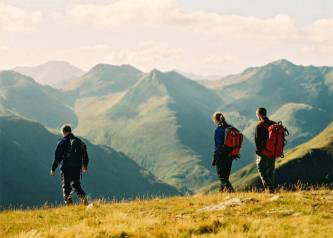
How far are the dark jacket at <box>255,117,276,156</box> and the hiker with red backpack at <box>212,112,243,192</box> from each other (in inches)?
41.2

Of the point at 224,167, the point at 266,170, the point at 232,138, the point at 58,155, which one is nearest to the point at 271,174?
the point at 266,170

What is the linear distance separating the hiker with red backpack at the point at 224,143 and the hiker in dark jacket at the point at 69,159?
4.99 meters

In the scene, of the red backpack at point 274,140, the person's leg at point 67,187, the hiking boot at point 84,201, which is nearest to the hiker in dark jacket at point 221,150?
the red backpack at point 274,140

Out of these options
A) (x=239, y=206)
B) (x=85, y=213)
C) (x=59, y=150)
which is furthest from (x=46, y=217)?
(x=239, y=206)

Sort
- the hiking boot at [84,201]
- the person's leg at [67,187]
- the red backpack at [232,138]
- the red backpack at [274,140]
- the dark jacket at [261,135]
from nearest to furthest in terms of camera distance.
Answer: the red backpack at [274,140] → the dark jacket at [261,135] → the hiking boot at [84,201] → the red backpack at [232,138] → the person's leg at [67,187]

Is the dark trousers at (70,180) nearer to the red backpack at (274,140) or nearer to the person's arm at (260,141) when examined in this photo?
the person's arm at (260,141)

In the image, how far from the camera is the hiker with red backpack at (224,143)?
60.3ft

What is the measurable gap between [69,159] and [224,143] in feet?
19.4

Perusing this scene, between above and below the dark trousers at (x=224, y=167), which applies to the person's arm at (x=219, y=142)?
above

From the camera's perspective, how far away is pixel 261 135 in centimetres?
1745

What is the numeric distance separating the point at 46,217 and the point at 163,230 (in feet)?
21.2

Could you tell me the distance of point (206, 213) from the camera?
13.0 m

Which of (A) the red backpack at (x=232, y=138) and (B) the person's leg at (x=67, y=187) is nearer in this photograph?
(A) the red backpack at (x=232, y=138)

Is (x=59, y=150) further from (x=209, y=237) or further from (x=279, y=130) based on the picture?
(x=209, y=237)
